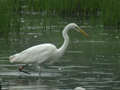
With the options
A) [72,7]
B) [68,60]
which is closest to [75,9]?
[72,7]

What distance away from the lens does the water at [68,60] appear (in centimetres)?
1280

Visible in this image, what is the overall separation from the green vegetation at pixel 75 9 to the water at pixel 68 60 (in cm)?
49

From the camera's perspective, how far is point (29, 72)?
1455cm

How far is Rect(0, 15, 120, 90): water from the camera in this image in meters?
12.8

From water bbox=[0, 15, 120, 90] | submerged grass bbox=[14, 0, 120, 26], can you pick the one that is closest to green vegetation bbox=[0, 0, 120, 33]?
submerged grass bbox=[14, 0, 120, 26]

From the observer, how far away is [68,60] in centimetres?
1580

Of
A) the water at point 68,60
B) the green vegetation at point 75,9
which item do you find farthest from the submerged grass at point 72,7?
the water at point 68,60

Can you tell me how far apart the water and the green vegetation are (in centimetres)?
49

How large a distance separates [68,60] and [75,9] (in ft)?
28.3

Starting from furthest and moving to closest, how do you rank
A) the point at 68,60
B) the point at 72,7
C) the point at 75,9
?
the point at 75,9
the point at 72,7
the point at 68,60

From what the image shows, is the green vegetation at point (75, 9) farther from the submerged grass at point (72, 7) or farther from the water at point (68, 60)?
the water at point (68, 60)

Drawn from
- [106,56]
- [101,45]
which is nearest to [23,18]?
[101,45]

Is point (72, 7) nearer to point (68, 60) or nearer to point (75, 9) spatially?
point (75, 9)

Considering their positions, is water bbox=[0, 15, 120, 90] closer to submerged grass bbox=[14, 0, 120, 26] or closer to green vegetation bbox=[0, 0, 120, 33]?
green vegetation bbox=[0, 0, 120, 33]
